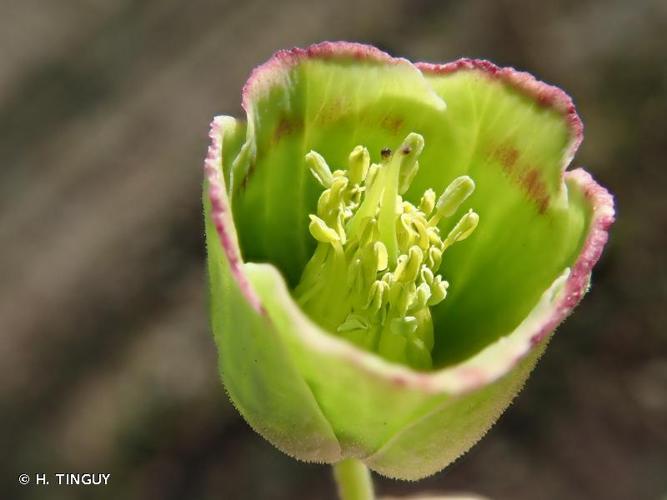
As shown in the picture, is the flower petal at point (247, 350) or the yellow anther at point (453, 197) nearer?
the flower petal at point (247, 350)

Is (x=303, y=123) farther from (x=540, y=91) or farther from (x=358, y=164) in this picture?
(x=540, y=91)

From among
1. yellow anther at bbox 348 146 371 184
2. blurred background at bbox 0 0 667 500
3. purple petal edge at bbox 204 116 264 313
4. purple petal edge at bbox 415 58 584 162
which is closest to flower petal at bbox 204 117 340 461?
purple petal edge at bbox 204 116 264 313

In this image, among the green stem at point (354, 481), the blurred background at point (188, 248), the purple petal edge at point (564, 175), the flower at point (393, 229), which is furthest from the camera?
the blurred background at point (188, 248)

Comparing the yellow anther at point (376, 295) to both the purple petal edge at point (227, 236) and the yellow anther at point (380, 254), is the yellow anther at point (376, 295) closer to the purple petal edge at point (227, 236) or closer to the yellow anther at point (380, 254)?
the yellow anther at point (380, 254)

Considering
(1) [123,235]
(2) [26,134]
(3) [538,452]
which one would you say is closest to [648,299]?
(3) [538,452]

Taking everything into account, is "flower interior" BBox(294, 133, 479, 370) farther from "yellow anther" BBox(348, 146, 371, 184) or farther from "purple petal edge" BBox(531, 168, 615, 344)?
"purple petal edge" BBox(531, 168, 615, 344)

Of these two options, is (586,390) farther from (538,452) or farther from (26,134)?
(26,134)

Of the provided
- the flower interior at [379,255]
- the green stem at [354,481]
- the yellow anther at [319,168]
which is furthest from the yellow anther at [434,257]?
the green stem at [354,481]
